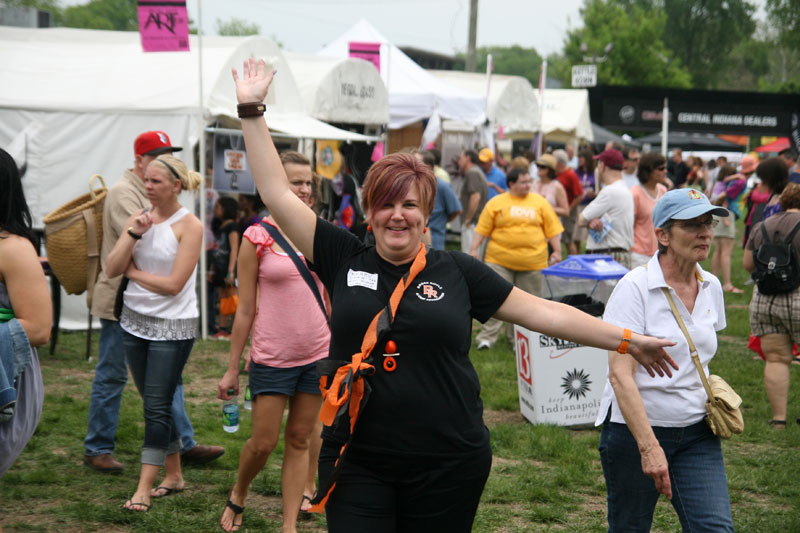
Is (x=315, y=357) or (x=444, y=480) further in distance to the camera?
(x=315, y=357)

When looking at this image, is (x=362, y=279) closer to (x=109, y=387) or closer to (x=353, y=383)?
(x=353, y=383)

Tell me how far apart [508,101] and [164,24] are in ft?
42.3

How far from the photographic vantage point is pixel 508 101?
69.2ft

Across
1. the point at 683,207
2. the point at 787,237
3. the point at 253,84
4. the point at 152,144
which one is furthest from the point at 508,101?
the point at 253,84

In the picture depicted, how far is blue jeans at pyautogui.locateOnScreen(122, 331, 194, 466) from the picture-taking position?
4.91 meters

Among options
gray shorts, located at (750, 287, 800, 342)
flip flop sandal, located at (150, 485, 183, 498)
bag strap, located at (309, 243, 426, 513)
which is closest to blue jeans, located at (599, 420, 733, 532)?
bag strap, located at (309, 243, 426, 513)

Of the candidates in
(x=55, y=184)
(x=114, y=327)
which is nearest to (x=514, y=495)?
(x=114, y=327)

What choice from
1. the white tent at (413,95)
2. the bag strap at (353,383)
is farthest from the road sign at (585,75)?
the bag strap at (353,383)

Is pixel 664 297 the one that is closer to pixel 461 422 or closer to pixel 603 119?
pixel 461 422

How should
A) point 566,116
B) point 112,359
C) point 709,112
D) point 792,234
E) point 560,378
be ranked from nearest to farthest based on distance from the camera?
1. point 112,359
2. point 792,234
3. point 560,378
4. point 566,116
5. point 709,112

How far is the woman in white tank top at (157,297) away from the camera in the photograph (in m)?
4.90

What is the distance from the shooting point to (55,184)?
407 inches

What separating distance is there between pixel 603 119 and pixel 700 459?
3269 cm

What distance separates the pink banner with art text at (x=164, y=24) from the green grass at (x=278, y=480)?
3703 mm
